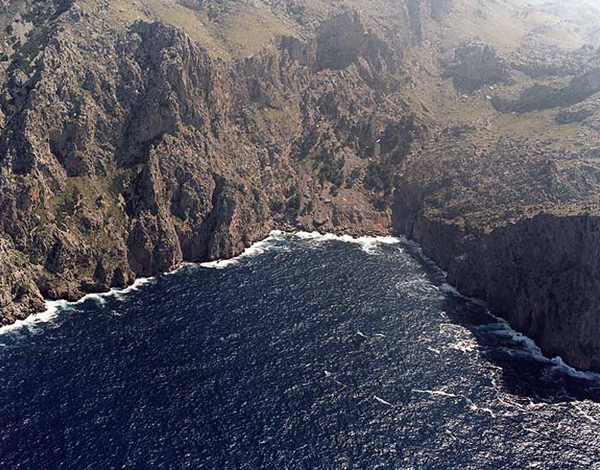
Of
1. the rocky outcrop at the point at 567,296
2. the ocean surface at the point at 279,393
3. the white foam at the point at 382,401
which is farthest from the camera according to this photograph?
the rocky outcrop at the point at 567,296

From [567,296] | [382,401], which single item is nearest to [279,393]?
[382,401]

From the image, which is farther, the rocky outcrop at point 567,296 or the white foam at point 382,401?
the rocky outcrop at point 567,296

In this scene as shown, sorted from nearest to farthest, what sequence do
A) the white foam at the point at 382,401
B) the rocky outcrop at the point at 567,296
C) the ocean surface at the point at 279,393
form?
the ocean surface at the point at 279,393, the white foam at the point at 382,401, the rocky outcrop at the point at 567,296

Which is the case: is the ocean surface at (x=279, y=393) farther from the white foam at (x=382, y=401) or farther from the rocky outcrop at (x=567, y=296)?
the rocky outcrop at (x=567, y=296)

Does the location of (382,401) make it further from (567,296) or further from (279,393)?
(567,296)

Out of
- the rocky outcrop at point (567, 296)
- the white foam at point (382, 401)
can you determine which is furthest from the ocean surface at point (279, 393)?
the rocky outcrop at point (567, 296)

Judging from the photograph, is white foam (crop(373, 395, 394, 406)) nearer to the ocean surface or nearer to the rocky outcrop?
the ocean surface

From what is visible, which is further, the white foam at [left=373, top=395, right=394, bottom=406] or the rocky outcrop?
the rocky outcrop

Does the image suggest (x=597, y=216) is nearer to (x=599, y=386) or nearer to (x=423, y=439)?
(x=599, y=386)

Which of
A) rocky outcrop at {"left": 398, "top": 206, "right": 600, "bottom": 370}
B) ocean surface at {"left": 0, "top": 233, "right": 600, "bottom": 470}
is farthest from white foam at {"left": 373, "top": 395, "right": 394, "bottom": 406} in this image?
rocky outcrop at {"left": 398, "top": 206, "right": 600, "bottom": 370}

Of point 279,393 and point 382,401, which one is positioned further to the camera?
point 279,393
